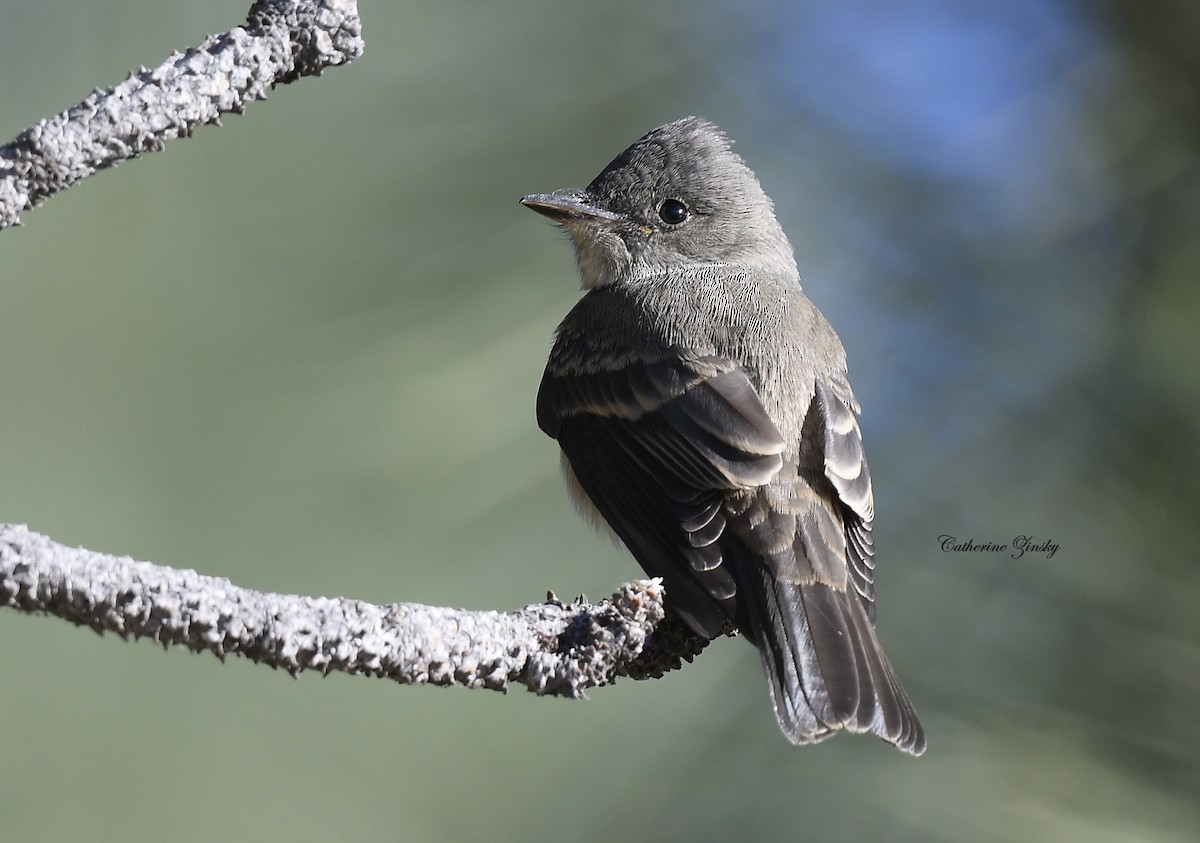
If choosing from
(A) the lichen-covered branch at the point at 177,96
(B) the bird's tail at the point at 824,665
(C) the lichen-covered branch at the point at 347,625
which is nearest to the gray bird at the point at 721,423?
(B) the bird's tail at the point at 824,665

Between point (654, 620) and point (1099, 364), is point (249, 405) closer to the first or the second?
point (654, 620)

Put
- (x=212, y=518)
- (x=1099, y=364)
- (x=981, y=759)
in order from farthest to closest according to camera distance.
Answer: (x=212, y=518)
(x=1099, y=364)
(x=981, y=759)

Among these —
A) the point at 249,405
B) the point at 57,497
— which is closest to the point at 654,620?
the point at 249,405

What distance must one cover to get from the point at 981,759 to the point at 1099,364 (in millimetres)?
980

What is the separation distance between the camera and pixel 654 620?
237 centimetres

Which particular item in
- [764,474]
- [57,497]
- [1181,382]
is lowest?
[764,474]

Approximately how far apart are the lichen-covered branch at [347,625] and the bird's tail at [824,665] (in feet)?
1.06

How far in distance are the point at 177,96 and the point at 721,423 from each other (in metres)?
1.60

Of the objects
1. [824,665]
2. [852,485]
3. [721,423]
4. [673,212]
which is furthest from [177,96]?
[673,212]

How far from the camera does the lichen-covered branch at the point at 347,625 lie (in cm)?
145

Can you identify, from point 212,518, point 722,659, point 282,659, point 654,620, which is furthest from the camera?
point 212,518

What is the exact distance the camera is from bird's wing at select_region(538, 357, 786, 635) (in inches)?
113

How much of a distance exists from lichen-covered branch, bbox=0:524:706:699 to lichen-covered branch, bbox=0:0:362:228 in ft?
1.51

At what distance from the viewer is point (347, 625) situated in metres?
1.74
